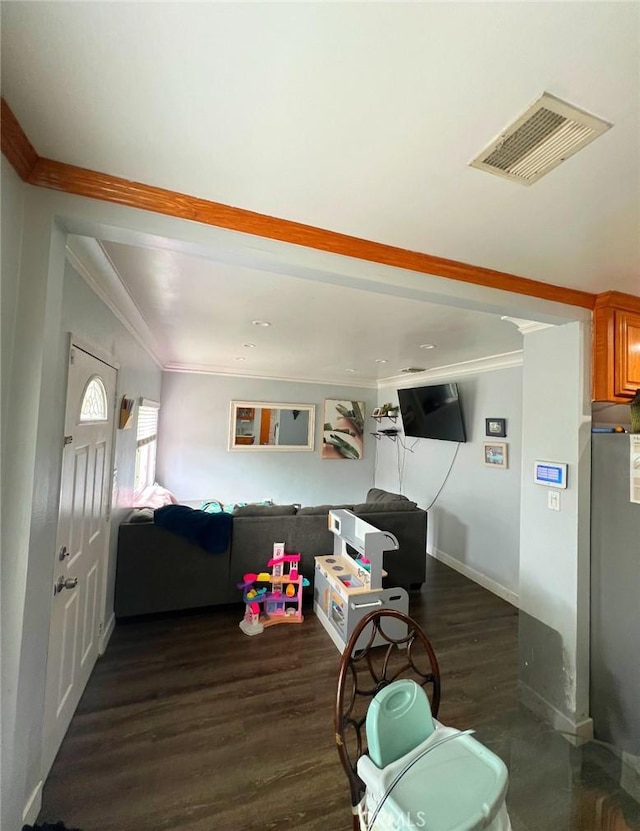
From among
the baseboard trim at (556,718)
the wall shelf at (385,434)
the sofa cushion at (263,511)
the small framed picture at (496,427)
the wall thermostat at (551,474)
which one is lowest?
the baseboard trim at (556,718)

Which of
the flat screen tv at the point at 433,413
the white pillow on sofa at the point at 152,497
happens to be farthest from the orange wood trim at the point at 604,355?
the white pillow on sofa at the point at 152,497

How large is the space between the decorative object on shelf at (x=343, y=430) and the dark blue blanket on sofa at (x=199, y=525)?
2.92 meters

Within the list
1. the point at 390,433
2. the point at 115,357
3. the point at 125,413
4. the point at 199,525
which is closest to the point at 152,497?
the point at 199,525

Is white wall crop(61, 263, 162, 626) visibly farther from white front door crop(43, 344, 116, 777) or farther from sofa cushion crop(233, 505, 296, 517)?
sofa cushion crop(233, 505, 296, 517)

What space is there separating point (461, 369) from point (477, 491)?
1.43 metres

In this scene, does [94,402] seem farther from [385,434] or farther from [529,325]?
[385,434]

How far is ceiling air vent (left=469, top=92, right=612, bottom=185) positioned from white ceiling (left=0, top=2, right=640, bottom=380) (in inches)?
1.0

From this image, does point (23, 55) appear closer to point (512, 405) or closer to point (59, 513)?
point (59, 513)

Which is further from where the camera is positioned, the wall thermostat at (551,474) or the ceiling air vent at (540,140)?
the wall thermostat at (551,474)

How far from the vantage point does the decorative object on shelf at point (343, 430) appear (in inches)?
222

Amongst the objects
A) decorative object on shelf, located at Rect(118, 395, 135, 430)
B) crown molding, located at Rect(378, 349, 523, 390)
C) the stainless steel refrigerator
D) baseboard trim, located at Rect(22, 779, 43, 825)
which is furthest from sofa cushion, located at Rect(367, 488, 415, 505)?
baseboard trim, located at Rect(22, 779, 43, 825)

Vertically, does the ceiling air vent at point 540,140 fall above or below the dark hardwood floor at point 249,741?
above

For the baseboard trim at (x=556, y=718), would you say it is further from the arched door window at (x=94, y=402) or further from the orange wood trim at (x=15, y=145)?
the orange wood trim at (x=15, y=145)

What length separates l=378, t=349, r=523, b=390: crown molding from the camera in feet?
11.2
